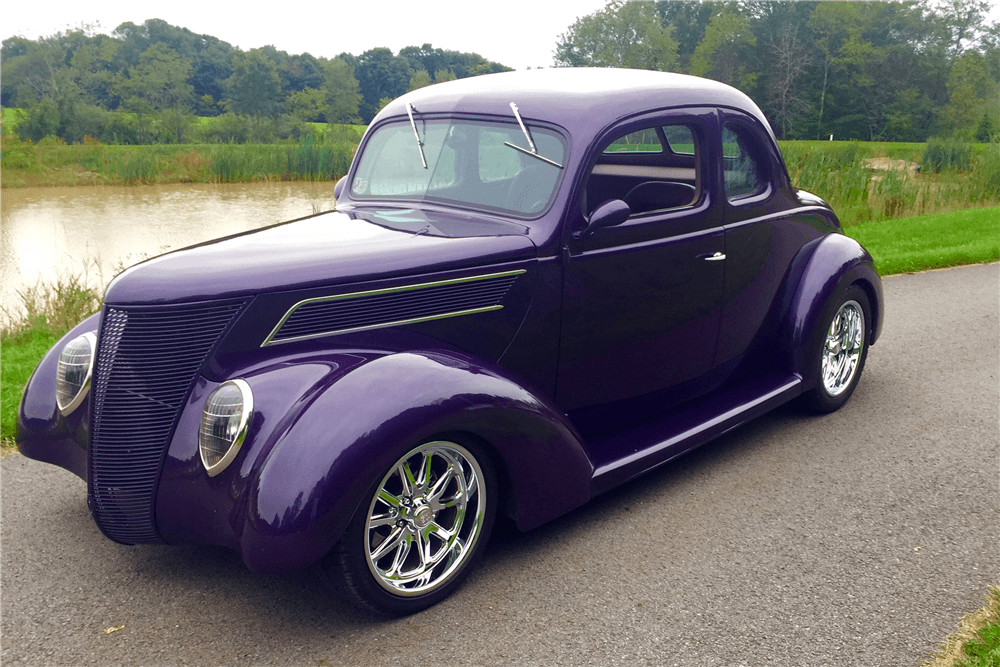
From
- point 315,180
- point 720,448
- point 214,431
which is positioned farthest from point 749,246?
point 315,180

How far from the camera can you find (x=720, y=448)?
4.54m

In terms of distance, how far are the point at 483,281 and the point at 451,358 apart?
1.28ft

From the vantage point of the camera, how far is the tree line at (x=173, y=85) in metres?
22.8

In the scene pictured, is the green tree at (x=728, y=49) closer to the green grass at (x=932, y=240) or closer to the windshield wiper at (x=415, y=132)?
the green grass at (x=932, y=240)

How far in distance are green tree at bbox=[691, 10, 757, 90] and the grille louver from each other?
49.6 m

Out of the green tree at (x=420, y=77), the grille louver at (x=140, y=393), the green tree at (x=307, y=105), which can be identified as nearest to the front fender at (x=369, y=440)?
the grille louver at (x=140, y=393)

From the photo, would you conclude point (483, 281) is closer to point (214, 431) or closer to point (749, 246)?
point (214, 431)

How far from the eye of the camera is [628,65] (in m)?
45.9

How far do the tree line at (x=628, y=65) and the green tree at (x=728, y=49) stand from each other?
0.09m

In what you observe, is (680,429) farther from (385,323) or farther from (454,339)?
(385,323)

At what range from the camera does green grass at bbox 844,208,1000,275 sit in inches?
375

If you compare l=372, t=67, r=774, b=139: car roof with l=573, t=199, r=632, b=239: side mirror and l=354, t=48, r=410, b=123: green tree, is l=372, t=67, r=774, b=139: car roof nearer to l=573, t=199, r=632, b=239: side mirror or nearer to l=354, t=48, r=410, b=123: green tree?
l=573, t=199, r=632, b=239: side mirror

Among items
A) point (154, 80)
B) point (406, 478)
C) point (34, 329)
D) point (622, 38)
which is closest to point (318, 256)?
point (406, 478)

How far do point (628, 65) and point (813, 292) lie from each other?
44.4 meters
